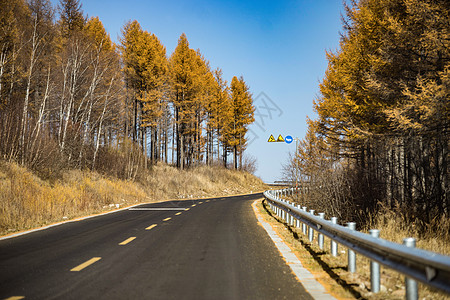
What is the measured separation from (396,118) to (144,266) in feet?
28.4

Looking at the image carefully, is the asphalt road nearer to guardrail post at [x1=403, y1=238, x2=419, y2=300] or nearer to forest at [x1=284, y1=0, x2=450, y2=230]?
guardrail post at [x1=403, y1=238, x2=419, y2=300]

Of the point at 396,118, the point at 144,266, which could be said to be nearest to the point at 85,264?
the point at 144,266

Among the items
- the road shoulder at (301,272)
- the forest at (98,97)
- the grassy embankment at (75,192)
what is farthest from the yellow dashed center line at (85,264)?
the forest at (98,97)

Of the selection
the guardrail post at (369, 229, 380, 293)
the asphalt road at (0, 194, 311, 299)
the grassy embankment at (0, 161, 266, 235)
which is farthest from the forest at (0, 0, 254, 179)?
the guardrail post at (369, 229, 380, 293)

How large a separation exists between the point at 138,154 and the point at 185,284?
2811cm

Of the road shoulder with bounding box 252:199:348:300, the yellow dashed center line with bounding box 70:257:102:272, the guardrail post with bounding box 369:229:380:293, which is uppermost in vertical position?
the guardrail post with bounding box 369:229:380:293

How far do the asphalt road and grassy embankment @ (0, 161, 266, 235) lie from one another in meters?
2.96

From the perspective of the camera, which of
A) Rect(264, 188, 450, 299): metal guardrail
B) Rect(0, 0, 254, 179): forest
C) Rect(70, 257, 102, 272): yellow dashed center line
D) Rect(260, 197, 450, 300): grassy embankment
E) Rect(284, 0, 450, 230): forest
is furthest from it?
Rect(0, 0, 254, 179): forest

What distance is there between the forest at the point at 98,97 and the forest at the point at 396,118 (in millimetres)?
14240

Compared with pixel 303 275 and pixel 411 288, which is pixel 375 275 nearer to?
pixel 411 288

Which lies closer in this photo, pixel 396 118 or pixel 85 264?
pixel 85 264

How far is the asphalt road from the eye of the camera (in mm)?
4621

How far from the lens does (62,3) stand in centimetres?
3878

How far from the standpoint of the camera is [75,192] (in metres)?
18.0
